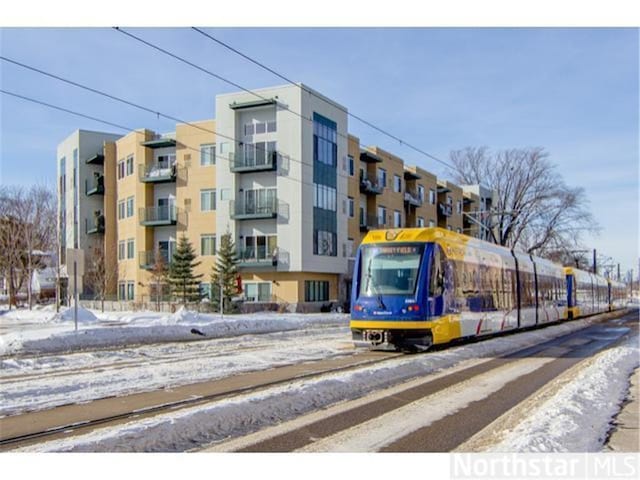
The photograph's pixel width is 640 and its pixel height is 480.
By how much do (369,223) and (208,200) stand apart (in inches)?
543

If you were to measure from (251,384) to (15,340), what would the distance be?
1090 centimetres

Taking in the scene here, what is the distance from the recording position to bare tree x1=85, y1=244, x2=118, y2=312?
49.1 metres

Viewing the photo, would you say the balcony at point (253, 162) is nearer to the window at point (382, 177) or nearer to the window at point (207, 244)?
the window at point (207, 244)

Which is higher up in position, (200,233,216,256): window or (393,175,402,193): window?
(393,175,402,193): window

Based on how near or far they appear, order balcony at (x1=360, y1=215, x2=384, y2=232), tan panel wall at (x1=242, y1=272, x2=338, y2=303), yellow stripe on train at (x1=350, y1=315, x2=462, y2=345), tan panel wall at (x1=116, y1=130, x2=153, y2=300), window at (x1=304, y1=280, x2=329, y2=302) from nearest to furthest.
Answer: yellow stripe on train at (x1=350, y1=315, x2=462, y2=345) < tan panel wall at (x1=242, y1=272, x2=338, y2=303) < window at (x1=304, y1=280, x2=329, y2=302) < tan panel wall at (x1=116, y1=130, x2=153, y2=300) < balcony at (x1=360, y1=215, x2=384, y2=232)

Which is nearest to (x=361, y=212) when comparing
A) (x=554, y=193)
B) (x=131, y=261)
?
(x=131, y=261)

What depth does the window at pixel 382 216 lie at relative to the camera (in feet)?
184

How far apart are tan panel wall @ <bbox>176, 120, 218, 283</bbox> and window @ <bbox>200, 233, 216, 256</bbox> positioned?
0.24m

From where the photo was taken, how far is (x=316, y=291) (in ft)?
153

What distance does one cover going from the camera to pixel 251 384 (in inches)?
443

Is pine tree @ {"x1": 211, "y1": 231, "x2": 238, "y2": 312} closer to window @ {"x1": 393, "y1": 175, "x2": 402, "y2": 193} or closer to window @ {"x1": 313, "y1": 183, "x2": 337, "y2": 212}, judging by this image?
window @ {"x1": 313, "y1": 183, "x2": 337, "y2": 212}

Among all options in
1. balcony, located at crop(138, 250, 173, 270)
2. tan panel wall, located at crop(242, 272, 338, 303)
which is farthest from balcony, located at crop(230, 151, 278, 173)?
balcony, located at crop(138, 250, 173, 270)

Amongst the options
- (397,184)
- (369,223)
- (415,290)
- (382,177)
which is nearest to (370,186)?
(369,223)

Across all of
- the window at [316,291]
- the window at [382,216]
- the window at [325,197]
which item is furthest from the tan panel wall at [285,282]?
the window at [382,216]
